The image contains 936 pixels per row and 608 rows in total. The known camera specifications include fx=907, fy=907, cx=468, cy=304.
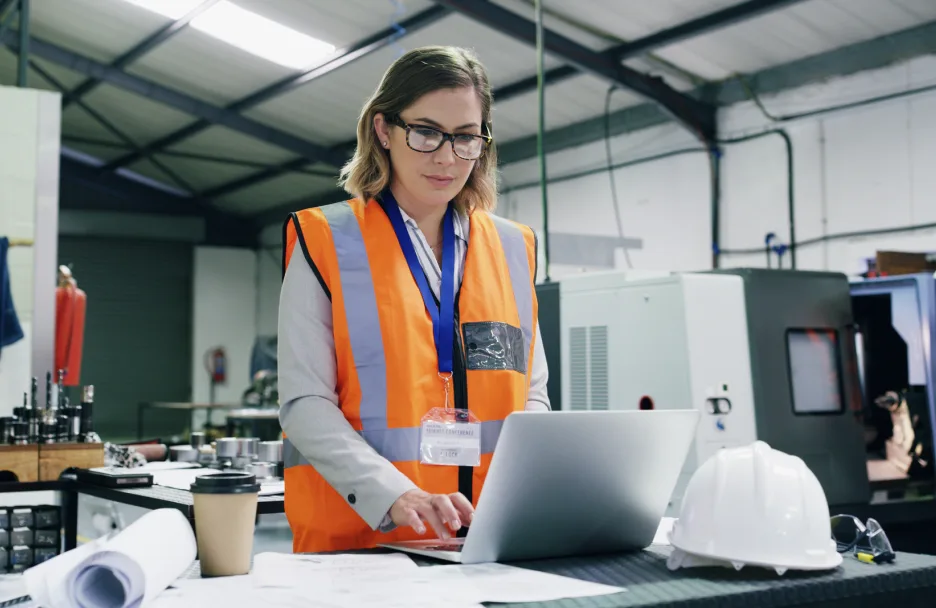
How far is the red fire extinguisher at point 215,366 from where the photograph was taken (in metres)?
11.7

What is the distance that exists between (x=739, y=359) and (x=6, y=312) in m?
3.45

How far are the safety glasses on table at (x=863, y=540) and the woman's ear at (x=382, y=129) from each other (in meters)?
0.83

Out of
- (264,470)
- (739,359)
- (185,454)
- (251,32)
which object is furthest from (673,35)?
(264,470)

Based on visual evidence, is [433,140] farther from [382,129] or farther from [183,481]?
[183,481]

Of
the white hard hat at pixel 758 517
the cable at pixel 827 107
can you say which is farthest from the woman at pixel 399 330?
the cable at pixel 827 107

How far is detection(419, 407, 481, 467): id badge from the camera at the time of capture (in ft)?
4.09

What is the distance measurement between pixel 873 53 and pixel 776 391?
312 centimetres

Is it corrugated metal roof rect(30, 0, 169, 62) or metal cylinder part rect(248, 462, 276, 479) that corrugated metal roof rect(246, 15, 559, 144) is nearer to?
corrugated metal roof rect(30, 0, 169, 62)

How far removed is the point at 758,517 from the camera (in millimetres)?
935

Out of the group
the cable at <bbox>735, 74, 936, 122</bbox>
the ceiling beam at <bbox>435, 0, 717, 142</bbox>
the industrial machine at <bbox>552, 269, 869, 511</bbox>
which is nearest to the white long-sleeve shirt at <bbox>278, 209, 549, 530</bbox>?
the industrial machine at <bbox>552, 269, 869, 511</bbox>

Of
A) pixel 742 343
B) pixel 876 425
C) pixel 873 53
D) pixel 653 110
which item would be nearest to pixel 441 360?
pixel 742 343

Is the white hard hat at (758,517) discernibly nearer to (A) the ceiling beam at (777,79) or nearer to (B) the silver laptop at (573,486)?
(B) the silver laptop at (573,486)

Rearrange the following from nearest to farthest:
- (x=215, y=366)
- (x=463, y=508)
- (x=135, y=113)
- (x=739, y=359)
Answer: (x=463, y=508) < (x=739, y=359) < (x=135, y=113) < (x=215, y=366)

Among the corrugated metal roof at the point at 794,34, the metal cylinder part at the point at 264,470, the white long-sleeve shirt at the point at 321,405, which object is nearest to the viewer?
the white long-sleeve shirt at the point at 321,405
